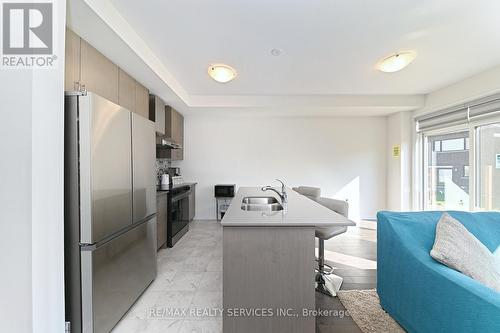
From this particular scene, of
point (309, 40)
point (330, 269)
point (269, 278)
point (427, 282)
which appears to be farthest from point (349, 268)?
point (309, 40)

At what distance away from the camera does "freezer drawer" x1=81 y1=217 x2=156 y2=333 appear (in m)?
1.50

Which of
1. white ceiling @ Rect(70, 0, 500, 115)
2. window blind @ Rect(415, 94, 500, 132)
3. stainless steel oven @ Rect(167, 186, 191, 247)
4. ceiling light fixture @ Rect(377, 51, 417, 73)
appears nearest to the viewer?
white ceiling @ Rect(70, 0, 500, 115)

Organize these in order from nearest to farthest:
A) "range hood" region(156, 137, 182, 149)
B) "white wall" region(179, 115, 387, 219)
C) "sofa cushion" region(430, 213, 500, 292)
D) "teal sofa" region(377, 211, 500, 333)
Answer: "teal sofa" region(377, 211, 500, 333), "sofa cushion" region(430, 213, 500, 292), "range hood" region(156, 137, 182, 149), "white wall" region(179, 115, 387, 219)

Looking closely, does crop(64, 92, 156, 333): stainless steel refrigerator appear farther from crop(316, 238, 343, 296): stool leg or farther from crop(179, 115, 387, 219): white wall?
crop(179, 115, 387, 219): white wall

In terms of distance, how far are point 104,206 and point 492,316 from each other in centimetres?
223

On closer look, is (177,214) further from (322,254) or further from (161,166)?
(322,254)

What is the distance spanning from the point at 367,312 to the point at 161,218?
8.86ft

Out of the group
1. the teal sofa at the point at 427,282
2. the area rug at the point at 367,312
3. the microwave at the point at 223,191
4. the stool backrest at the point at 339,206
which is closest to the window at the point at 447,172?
the teal sofa at the point at 427,282

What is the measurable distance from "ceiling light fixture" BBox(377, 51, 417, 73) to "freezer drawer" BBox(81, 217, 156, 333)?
11.0 ft

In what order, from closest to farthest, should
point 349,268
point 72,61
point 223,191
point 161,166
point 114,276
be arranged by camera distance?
point 114,276, point 72,61, point 349,268, point 161,166, point 223,191

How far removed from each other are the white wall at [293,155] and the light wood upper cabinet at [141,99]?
6.08ft

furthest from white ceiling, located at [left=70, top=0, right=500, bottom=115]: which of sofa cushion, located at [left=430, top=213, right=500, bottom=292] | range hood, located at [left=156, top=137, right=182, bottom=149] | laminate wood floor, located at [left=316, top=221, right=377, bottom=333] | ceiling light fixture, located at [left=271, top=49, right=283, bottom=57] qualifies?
laminate wood floor, located at [left=316, top=221, right=377, bottom=333]

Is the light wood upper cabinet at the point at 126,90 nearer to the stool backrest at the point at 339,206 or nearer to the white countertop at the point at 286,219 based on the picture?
the white countertop at the point at 286,219

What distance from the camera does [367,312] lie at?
1921 millimetres
